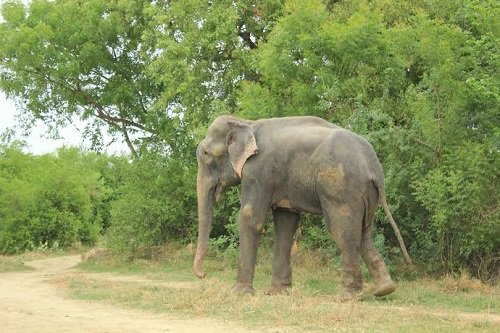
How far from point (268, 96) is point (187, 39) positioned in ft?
15.3

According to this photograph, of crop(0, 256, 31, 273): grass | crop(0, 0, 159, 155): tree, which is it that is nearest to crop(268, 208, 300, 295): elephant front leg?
crop(0, 256, 31, 273): grass

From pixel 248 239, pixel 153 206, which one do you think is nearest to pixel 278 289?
pixel 248 239

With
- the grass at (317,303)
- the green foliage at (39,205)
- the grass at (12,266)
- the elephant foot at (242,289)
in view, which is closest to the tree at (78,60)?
the green foliage at (39,205)

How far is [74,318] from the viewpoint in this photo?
906cm

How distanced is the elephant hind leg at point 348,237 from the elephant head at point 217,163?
5.12ft

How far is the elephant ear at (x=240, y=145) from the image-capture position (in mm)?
11133

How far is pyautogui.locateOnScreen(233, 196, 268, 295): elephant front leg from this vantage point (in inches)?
432

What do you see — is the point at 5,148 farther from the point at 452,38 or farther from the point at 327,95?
the point at 452,38

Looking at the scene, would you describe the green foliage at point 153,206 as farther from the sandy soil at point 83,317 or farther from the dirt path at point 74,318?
the dirt path at point 74,318

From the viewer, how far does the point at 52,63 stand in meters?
23.2

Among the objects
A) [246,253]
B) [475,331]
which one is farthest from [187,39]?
[475,331]

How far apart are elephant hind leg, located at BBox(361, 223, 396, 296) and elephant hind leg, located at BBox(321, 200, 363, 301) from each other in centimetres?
28

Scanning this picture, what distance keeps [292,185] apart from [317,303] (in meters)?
1.90

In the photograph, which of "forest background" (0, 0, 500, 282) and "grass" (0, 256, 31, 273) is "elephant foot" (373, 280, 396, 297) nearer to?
"forest background" (0, 0, 500, 282)
